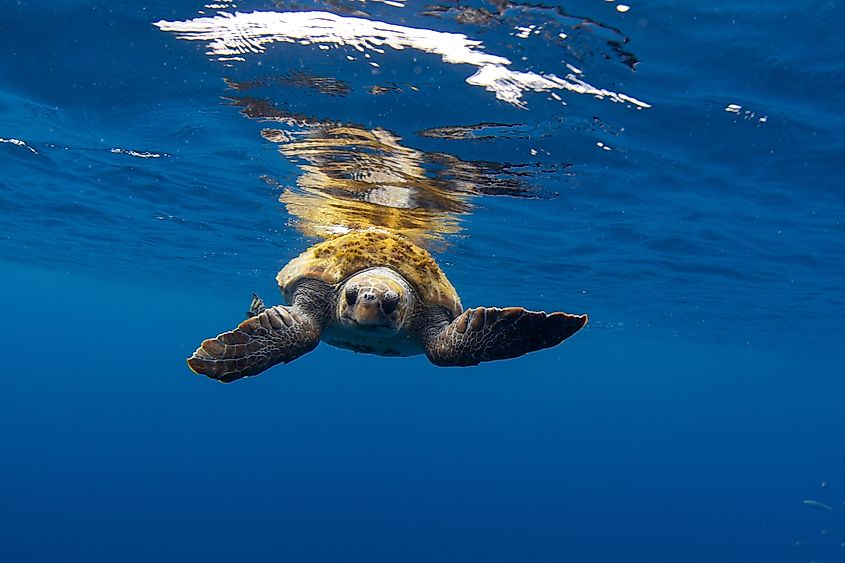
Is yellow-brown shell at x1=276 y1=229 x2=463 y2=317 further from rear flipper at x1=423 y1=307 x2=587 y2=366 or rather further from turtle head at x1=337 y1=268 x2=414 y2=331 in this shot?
rear flipper at x1=423 y1=307 x2=587 y2=366

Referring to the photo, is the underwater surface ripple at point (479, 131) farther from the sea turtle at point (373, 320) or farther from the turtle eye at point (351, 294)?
the turtle eye at point (351, 294)

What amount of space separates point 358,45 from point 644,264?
16040 millimetres

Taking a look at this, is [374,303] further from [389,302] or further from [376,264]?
[376,264]

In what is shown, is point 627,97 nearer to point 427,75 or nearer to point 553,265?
point 427,75

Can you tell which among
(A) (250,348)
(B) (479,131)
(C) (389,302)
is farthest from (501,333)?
(B) (479,131)

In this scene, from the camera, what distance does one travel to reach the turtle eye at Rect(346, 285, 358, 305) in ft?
19.7

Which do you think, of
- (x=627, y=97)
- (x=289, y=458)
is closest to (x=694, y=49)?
(x=627, y=97)

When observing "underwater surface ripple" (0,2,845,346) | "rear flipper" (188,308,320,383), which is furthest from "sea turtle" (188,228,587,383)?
"underwater surface ripple" (0,2,845,346)

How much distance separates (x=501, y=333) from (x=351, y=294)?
1.78m

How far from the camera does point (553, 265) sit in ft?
72.0

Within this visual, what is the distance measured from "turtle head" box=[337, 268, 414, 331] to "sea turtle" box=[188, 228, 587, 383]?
0.04 ft

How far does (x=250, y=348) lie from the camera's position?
534cm

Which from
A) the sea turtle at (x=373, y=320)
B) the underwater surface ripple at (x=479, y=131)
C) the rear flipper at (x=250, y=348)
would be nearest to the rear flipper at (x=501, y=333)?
the sea turtle at (x=373, y=320)

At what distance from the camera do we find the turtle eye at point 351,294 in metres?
5.99
